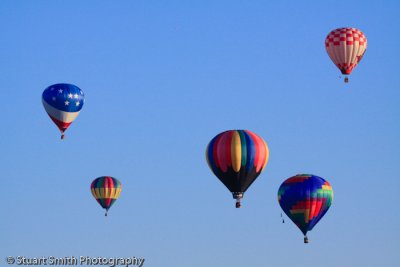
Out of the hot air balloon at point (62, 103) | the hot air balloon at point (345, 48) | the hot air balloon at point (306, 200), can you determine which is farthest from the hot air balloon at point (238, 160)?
the hot air balloon at point (62, 103)

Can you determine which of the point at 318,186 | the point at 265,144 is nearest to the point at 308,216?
the point at 318,186

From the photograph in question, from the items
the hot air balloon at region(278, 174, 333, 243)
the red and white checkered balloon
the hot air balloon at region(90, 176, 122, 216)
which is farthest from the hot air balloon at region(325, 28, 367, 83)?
the hot air balloon at region(90, 176, 122, 216)

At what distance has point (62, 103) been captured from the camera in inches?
4001

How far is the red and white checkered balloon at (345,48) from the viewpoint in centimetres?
9994

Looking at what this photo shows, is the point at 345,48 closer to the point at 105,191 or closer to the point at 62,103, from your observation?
the point at 62,103

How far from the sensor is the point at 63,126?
103 m

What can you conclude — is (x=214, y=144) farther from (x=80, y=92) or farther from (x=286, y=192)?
(x=80, y=92)

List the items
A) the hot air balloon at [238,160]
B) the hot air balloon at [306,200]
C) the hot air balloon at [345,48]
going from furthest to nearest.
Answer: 1. the hot air balloon at [345,48]
2. the hot air balloon at [306,200]
3. the hot air balloon at [238,160]

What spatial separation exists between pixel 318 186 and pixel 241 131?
847 centimetres

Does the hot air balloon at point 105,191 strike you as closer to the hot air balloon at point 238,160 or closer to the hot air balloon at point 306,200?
the hot air balloon at point 306,200

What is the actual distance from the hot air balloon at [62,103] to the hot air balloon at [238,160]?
18.2 metres

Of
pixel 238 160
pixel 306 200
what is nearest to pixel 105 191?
pixel 306 200

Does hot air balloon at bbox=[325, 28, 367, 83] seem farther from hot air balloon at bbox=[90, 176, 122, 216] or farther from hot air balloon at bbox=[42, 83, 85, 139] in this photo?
hot air balloon at bbox=[90, 176, 122, 216]

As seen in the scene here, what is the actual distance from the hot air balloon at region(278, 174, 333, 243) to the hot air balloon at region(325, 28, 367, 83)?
10385 mm
